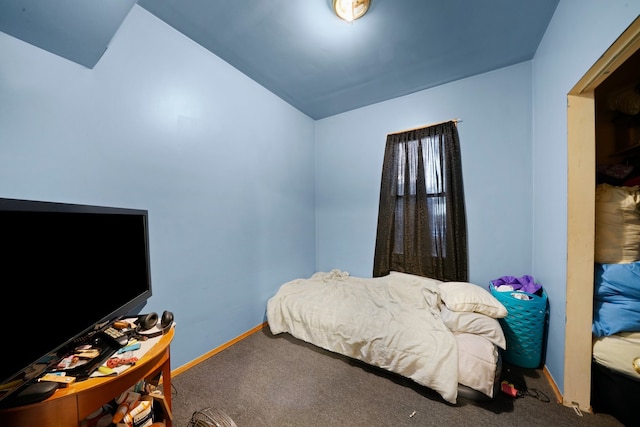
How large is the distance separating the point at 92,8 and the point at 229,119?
1.07m

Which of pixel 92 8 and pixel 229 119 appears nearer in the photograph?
pixel 92 8

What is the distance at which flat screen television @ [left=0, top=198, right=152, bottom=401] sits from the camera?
2.18ft

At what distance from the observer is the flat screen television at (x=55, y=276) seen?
665 mm

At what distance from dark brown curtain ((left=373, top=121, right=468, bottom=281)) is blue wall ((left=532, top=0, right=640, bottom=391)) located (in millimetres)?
585

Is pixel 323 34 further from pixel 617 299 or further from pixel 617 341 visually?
pixel 617 341

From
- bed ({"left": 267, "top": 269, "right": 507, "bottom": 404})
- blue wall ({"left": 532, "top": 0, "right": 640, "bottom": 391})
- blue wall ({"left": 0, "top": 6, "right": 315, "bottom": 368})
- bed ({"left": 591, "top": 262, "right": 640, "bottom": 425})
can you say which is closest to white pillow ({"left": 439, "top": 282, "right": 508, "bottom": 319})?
bed ({"left": 267, "top": 269, "right": 507, "bottom": 404})

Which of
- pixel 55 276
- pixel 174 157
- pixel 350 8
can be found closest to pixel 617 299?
pixel 350 8

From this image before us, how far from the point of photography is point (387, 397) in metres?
1.41

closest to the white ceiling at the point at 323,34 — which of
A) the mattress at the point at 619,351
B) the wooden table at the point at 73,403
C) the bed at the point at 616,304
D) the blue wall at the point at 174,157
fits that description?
the blue wall at the point at 174,157

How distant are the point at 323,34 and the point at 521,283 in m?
2.67

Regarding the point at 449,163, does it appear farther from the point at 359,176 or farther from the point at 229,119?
the point at 229,119

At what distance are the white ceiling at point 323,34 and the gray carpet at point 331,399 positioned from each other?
2160mm

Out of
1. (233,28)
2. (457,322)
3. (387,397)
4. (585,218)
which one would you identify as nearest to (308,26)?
(233,28)

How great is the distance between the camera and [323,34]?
1.67m
